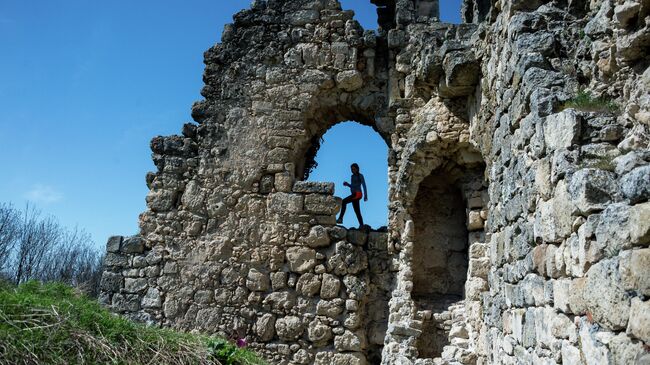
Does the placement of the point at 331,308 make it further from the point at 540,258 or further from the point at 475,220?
the point at 540,258

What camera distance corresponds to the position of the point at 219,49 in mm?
8195

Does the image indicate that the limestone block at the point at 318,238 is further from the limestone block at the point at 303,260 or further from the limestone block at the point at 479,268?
the limestone block at the point at 479,268

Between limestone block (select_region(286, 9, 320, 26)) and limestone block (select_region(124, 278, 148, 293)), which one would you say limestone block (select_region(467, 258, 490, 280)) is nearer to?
limestone block (select_region(286, 9, 320, 26))

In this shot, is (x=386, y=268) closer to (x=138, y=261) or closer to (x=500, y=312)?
(x=500, y=312)

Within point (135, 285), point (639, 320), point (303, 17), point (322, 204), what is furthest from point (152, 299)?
point (639, 320)

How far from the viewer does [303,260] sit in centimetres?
741

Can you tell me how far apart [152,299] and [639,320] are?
21.4 ft

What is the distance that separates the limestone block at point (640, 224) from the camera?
2.15 metres

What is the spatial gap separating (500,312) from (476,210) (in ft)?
7.54

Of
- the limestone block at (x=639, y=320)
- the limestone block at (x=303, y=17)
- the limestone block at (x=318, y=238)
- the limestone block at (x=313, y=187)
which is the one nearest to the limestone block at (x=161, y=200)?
the limestone block at (x=313, y=187)

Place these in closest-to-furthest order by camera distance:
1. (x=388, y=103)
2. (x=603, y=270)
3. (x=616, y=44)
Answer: (x=603, y=270) → (x=616, y=44) → (x=388, y=103)

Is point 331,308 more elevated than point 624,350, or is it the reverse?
point 331,308

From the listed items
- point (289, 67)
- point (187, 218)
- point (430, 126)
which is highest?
point (289, 67)

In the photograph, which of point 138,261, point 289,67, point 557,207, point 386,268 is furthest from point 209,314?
point 557,207
